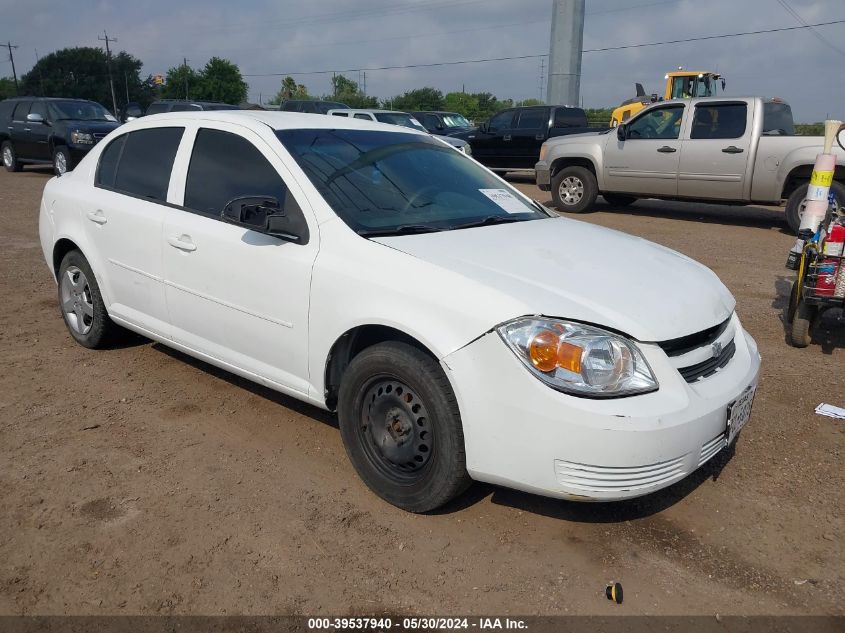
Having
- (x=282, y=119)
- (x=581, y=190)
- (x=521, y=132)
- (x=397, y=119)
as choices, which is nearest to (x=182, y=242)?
(x=282, y=119)

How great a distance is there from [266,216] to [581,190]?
391 inches

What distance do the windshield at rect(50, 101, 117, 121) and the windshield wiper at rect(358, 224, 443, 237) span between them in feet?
50.8

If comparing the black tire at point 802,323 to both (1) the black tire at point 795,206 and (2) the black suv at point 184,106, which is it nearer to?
(1) the black tire at point 795,206

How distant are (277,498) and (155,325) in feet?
5.44

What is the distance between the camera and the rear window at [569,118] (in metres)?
17.1

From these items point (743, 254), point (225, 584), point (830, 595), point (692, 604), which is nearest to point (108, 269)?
point (225, 584)

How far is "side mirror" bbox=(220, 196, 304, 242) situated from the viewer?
349 centimetres

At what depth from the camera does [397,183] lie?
3.91m

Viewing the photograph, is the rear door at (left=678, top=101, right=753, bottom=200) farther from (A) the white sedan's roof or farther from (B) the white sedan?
(A) the white sedan's roof

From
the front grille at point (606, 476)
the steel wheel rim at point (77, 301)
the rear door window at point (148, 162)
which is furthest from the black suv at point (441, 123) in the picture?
the front grille at point (606, 476)

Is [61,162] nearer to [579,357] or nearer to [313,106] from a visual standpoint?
[313,106]

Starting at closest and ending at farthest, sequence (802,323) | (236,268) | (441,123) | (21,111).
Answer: (236,268), (802,323), (21,111), (441,123)

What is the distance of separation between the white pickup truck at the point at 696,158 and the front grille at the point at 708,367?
315 inches

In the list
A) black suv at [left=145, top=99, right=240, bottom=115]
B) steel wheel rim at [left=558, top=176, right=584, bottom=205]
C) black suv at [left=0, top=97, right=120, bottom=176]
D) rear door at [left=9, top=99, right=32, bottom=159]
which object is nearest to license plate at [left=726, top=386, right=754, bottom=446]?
steel wheel rim at [left=558, top=176, right=584, bottom=205]
